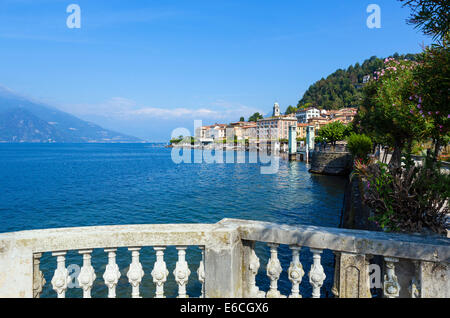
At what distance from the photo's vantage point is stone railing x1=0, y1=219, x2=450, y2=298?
3.01 meters

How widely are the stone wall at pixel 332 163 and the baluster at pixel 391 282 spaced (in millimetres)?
43353

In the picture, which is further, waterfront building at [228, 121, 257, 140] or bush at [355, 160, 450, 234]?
waterfront building at [228, 121, 257, 140]

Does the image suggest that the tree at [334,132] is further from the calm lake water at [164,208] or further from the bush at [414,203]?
the bush at [414,203]

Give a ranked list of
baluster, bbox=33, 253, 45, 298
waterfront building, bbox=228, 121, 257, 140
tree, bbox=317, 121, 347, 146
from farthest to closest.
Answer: waterfront building, bbox=228, 121, 257, 140 < tree, bbox=317, 121, 347, 146 < baluster, bbox=33, 253, 45, 298

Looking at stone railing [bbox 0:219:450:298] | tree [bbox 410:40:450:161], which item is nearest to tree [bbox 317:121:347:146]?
tree [bbox 410:40:450:161]

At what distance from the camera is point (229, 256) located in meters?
3.28

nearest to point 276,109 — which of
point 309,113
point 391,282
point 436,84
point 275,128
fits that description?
point 309,113

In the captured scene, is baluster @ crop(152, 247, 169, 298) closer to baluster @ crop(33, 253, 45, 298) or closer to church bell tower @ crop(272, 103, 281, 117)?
baluster @ crop(33, 253, 45, 298)

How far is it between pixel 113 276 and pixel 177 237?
86 centimetres

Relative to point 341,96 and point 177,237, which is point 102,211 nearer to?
point 177,237

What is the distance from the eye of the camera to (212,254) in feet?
10.8

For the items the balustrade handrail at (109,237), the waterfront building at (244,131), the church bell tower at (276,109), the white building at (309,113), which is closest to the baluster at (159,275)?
the balustrade handrail at (109,237)

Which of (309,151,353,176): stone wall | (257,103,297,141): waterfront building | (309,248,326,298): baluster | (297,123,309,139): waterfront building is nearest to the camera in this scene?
(309,248,326,298): baluster

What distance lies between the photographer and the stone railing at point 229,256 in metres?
3.01
